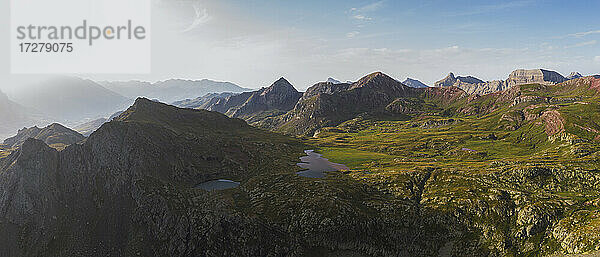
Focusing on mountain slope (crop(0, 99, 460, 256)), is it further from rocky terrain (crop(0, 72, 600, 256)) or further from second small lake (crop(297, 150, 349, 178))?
second small lake (crop(297, 150, 349, 178))

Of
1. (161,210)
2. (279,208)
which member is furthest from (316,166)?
(161,210)

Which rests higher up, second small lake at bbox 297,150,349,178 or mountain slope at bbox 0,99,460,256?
second small lake at bbox 297,150,349,178

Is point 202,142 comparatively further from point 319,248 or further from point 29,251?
point 319,248

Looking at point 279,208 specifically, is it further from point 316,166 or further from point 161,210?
point 316,166

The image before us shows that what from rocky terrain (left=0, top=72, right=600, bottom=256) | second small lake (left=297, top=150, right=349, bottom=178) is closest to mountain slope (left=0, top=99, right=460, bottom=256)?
rocky terrain (left=0, top=72, right=600, bottom=256)

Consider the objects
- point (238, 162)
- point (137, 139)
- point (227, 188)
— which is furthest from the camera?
point (238, 162)

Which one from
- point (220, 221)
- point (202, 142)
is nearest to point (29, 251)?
point (220, 221)

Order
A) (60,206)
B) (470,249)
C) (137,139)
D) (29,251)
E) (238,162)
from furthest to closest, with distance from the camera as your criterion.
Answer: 1. (238,162)
2. (137,139)
3. (60,206)
4. (29,251)
5. (470,249)

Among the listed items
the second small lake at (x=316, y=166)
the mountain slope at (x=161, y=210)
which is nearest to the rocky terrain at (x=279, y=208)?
the mountain slope at (x=161, y=210)
